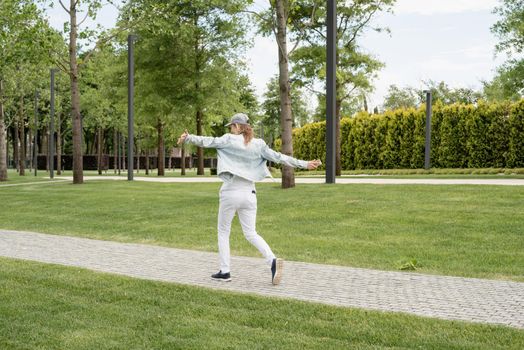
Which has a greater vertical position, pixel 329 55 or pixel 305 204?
pixel 329 55

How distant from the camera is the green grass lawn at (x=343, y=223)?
8992 mm

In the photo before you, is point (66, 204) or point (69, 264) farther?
point (66, 204)

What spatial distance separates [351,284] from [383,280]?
49 cm

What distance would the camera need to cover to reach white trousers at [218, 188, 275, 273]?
716 centimetres

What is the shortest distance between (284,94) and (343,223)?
21.9 ft

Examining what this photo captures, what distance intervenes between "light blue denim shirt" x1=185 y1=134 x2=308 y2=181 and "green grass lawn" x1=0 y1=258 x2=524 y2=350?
138cm

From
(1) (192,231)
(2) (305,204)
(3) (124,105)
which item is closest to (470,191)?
(2) (305,204)

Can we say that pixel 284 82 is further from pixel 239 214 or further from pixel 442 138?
pixel 442 138

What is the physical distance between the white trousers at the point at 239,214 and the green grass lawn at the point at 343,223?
1.79 metres

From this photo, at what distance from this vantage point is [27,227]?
13.4m

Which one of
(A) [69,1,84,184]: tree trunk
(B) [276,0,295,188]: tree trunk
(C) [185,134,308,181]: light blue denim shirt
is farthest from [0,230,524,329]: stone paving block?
(A) [69,1,84,184]: tree trunk

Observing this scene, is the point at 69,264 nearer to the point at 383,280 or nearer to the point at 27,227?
the point at 383,280

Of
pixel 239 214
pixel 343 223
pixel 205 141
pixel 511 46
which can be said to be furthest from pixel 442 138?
pixel 205 141

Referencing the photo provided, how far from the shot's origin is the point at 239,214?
732cm
